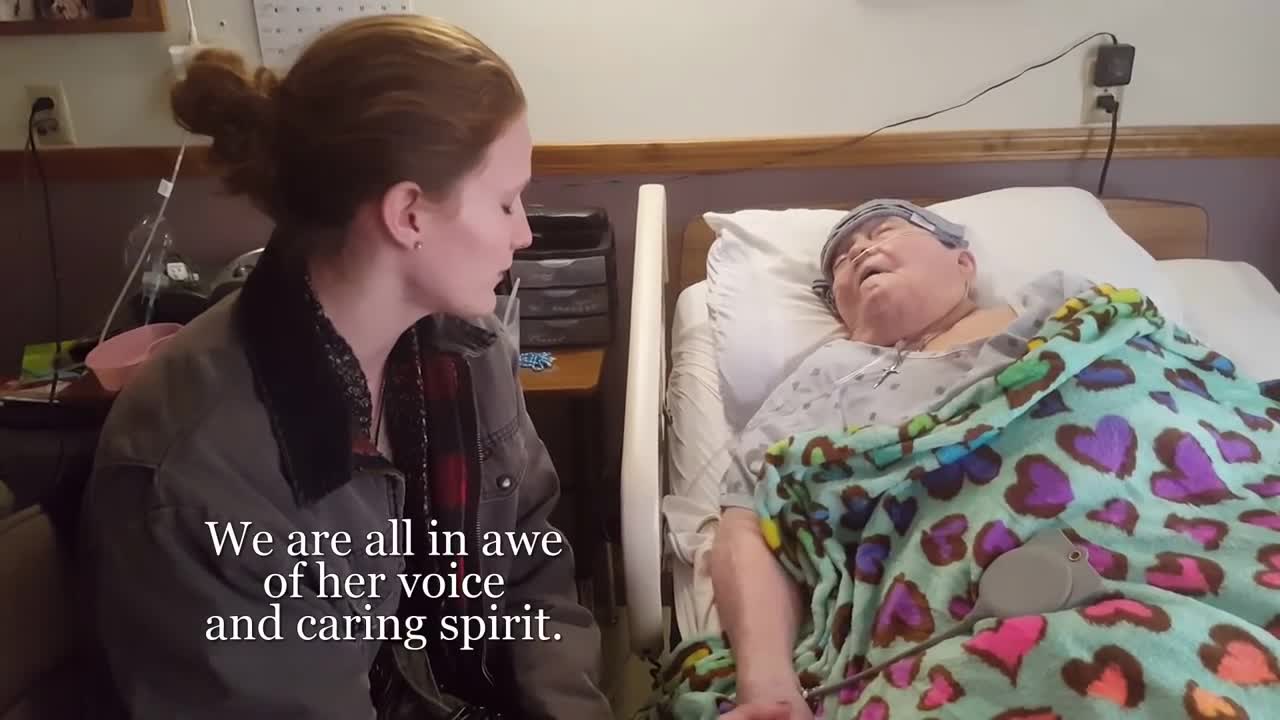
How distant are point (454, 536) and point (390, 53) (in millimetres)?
505

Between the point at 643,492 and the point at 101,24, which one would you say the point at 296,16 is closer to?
the point at 101,24

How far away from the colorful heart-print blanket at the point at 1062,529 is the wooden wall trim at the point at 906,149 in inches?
30.5

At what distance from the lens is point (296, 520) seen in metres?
0.84

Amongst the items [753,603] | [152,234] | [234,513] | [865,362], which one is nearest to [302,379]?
[234,513]

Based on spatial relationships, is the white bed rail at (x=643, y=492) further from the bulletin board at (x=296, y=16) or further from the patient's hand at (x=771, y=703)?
the bulletin board at (x=296, y=16)

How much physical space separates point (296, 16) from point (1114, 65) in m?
1.47

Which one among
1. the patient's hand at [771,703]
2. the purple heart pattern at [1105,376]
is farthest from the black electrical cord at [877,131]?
the patient's hand at [771,703]

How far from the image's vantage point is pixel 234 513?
2.56ft

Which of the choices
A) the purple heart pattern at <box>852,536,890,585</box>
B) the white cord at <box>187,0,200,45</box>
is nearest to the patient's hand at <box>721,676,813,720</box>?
the purple heart pattern at <box>852,536,890,585</box>

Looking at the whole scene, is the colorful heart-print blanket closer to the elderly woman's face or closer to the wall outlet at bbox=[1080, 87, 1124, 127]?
the elderly woman's face

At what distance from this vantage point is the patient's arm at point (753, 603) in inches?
37.0

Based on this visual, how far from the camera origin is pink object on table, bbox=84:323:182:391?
4.95 ft

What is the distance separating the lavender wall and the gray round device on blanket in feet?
3.64

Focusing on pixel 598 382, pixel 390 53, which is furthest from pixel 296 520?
pixel 598 382
